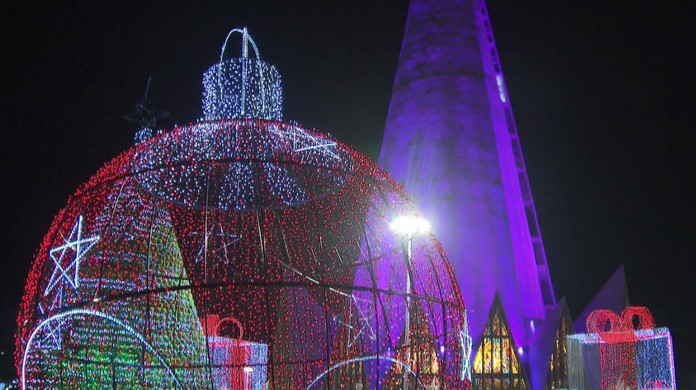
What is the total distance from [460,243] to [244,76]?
1419 centimetres

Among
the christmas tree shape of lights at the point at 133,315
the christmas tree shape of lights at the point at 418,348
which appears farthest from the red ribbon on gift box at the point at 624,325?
the christmas tree shape of lights at the point at 133,315

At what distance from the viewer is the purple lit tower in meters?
24.2

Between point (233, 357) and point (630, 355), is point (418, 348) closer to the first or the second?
point (233, 357)

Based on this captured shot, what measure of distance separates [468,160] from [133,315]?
1551 centimetres

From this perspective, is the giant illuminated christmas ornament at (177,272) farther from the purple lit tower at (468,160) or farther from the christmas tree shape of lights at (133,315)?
the purple lit tower at (468,160)

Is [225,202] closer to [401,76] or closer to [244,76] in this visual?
[244,76]

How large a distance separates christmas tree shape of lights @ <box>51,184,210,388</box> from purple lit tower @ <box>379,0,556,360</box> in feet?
38.1

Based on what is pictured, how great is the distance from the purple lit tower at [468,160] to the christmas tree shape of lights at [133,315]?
1162 cm

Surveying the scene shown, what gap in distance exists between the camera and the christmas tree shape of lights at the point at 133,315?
34.0 feet

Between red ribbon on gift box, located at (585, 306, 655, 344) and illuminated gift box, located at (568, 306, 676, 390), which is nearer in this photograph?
red ribbon on gift box, located at (585, 306, 655, 344)

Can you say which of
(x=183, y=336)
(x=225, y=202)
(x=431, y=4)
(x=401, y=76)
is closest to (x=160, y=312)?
(x=183, y=336)

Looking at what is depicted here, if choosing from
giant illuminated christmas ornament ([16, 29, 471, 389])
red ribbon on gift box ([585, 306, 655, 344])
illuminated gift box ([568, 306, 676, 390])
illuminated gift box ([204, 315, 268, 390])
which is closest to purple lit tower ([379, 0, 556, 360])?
illuminated gift box ([568, 306, 676, 390])

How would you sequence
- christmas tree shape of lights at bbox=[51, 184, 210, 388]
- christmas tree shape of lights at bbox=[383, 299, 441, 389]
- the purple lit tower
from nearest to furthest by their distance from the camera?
1. christmas tree shape of lights at bbox=[383, 299, 441, 389]
2. christmas tree shape of lights at bbox=[51, 184, 210, 388]
3. the purple lit tower

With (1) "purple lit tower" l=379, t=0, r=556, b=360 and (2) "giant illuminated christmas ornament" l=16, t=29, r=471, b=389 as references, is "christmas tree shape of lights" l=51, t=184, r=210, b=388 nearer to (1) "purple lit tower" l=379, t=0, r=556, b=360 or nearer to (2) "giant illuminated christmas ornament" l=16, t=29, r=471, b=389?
(2) "giant illuminated christmas ornament" l=16, t=29, r=471, b=389
